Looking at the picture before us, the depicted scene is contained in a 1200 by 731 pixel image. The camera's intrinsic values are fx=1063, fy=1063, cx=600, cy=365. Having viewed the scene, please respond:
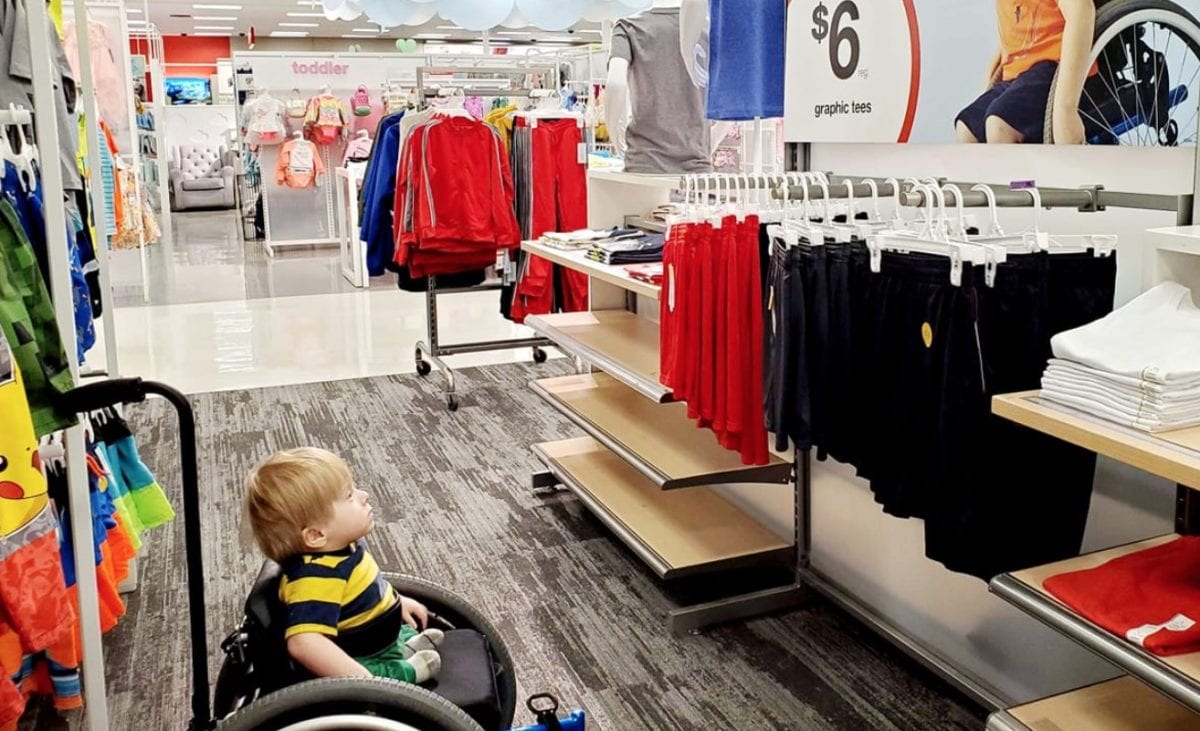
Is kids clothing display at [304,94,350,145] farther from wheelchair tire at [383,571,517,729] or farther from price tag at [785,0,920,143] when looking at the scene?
wheelchair tire at [383,571,517,729]

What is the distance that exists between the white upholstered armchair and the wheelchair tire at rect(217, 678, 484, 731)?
17.9 metres

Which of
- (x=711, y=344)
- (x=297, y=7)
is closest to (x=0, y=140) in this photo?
(x=711, y=344)

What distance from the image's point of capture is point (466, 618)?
2266 millimetres

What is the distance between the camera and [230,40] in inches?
1069

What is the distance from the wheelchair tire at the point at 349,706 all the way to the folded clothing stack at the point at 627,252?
231cm

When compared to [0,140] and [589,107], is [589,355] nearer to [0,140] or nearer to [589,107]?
[0,140]

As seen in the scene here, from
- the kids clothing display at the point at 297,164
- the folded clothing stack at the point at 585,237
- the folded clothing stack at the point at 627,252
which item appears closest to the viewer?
the folded clothing stack at the point at 627,252

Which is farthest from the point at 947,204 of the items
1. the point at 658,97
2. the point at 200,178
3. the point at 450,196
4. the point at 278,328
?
the point at 200,178

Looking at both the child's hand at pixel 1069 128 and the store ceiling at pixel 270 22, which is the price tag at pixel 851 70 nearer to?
the child's hand at pixel 1069 128

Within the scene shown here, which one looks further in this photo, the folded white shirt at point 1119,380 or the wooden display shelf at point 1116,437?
the folded white shirt at point 1119,380

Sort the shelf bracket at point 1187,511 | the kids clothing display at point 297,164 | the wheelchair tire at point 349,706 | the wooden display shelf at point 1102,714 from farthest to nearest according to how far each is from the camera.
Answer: the kids clothing display at point 297,164 → the shelf bracket at point 1187,511 → the wooden display shelf at point 1102,714 → the wheelchair tire at point 349,706

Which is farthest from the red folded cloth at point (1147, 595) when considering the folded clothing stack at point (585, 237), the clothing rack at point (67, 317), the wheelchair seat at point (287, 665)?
the folded clothing stack at point (585, 237)

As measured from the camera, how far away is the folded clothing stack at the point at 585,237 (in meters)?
4.29

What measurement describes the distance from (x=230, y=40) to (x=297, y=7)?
7682 mm
